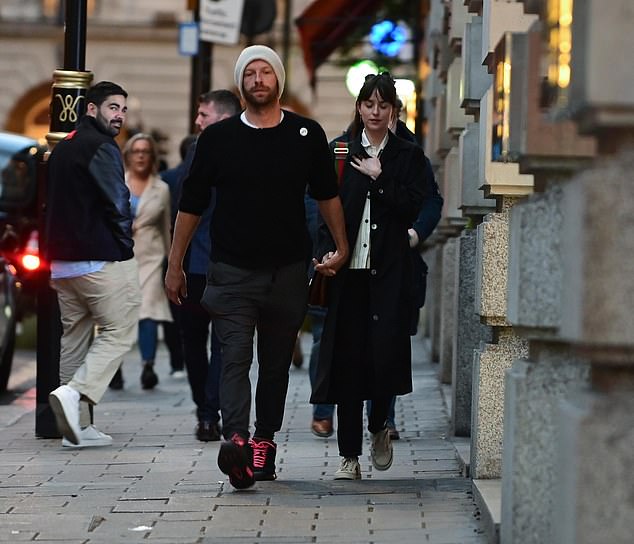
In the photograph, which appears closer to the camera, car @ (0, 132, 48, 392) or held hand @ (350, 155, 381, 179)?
held hand @ (350, 155, 381, 179)

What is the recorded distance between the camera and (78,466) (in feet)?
28.2

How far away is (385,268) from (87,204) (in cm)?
215

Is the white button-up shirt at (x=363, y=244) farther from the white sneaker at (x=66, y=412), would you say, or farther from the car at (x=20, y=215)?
the car at (x=20, y=215)

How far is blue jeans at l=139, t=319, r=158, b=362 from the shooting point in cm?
1331

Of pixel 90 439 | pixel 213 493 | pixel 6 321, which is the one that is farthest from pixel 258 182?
pixel 6 321

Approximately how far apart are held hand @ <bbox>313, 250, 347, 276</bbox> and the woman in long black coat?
0.10 meters

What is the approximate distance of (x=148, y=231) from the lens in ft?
44.2

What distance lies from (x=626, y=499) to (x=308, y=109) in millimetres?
44938

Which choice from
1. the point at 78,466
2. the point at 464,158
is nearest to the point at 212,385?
the point at 78,466

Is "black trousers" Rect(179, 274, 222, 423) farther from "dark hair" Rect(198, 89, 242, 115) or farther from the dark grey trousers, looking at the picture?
the dark grey trousers

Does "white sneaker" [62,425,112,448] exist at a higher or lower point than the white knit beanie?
lower

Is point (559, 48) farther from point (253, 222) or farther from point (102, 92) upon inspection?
point (102, 92)

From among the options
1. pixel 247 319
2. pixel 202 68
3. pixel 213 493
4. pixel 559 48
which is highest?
pixel 202 68

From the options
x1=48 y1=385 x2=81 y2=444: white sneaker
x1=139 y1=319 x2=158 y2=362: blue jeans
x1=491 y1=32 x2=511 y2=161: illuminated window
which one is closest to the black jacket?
x1=48 y1=385 x2=81 y2=444: white sneaker
